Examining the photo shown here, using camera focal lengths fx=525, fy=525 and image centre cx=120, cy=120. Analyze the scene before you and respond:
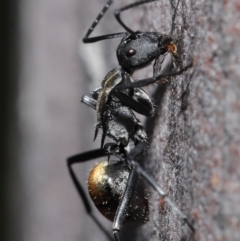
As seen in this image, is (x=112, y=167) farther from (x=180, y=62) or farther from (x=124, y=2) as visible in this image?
(x=124, y=2)

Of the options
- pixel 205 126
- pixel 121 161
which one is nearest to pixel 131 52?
pixel 121 161

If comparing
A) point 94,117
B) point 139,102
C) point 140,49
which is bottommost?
point 94,117

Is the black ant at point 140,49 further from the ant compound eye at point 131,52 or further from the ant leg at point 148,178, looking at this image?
the ant leg at point 148,178

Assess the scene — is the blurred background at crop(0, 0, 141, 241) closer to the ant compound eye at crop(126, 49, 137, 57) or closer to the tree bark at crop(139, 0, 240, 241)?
the ant compound eye at crop(126, 49, 137, 57)

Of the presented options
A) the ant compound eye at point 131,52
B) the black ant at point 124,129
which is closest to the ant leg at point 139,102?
the black ant at point 124,129

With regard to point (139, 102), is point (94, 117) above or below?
below

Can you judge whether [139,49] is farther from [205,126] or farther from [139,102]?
[205,126]

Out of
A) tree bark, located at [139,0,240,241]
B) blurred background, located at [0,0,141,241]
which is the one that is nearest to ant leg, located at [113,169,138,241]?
tree bark, located at [139,0,240,241]

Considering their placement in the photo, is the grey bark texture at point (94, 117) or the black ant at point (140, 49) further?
the black ant at point (140, 49)
